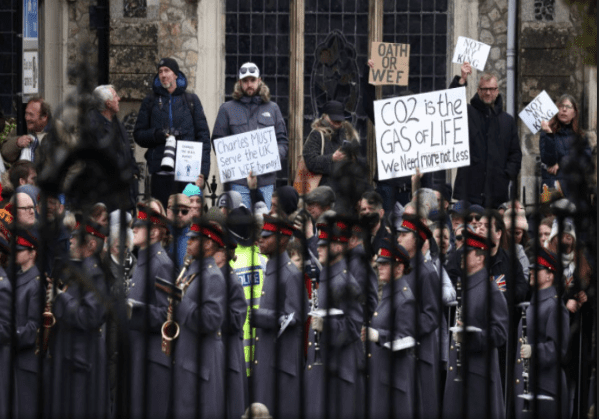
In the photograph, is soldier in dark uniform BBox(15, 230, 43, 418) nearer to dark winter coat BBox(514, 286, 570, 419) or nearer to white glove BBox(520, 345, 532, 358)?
dark winter coat BBox(514, 286, 570, 419)

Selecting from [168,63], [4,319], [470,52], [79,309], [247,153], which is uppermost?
[470,52]

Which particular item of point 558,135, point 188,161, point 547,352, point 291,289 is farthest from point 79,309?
point 558,135

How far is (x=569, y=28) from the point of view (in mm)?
15539

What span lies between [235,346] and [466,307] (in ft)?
8.72

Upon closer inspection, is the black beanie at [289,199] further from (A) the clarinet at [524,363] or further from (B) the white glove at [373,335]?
(B) the white glove at [373,335]

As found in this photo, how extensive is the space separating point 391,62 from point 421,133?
2.64 m

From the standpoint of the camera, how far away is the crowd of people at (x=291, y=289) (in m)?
4.87

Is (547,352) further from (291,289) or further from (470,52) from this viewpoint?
(470,52)

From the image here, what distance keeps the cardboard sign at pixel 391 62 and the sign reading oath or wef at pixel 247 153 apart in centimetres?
196

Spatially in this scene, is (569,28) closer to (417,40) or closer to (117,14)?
(417,40)

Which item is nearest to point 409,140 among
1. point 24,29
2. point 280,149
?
point 280,149

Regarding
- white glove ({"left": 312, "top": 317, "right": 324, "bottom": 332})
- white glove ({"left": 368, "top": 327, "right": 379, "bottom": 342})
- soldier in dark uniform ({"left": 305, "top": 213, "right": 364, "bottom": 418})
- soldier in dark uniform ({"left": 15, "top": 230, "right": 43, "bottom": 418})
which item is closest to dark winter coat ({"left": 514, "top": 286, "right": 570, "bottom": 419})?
white glove ({"left": 368, "top": 327, "right": 379, "bottom": 342})

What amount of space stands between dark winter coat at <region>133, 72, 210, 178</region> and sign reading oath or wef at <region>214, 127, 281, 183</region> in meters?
1.14

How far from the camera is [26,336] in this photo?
21.9 feet
